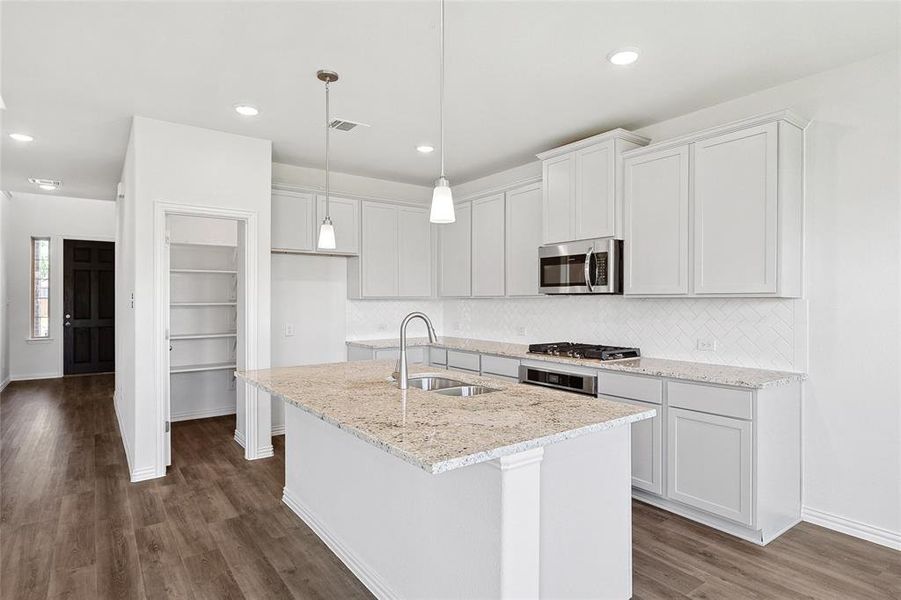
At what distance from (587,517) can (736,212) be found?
82.9 inches

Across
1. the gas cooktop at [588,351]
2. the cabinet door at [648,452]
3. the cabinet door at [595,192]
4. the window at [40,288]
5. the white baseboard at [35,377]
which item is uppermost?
the cabinet door at [595,192]

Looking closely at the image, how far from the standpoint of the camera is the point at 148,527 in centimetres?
302

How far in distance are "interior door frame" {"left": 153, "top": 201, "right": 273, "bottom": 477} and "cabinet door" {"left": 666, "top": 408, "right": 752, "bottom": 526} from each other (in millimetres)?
3127

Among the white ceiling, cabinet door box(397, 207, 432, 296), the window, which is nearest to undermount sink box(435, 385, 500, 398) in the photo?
the white ceiling

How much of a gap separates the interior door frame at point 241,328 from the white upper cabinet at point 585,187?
241 centimetres

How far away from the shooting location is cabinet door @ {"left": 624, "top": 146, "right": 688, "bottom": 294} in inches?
134

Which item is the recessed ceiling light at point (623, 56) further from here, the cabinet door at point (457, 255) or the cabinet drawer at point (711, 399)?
the cabinet door at point (457, 255)

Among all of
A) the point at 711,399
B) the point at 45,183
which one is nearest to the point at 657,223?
the point at 711,399

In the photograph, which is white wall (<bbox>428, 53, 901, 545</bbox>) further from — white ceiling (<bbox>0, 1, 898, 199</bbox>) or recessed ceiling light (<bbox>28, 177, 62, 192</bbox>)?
recessed ceiling light (<bbox>28, 177, 62, 192</bbox>)

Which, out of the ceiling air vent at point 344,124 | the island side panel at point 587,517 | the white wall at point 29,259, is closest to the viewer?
the island side panel at point 587,517

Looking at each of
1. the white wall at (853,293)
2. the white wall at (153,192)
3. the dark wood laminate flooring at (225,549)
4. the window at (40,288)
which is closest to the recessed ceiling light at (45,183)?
the window at (40,288)

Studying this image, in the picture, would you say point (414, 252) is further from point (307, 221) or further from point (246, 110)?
point (246, 110)

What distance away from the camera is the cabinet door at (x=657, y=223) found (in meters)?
3.40

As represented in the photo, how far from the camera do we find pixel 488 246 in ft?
16.9
